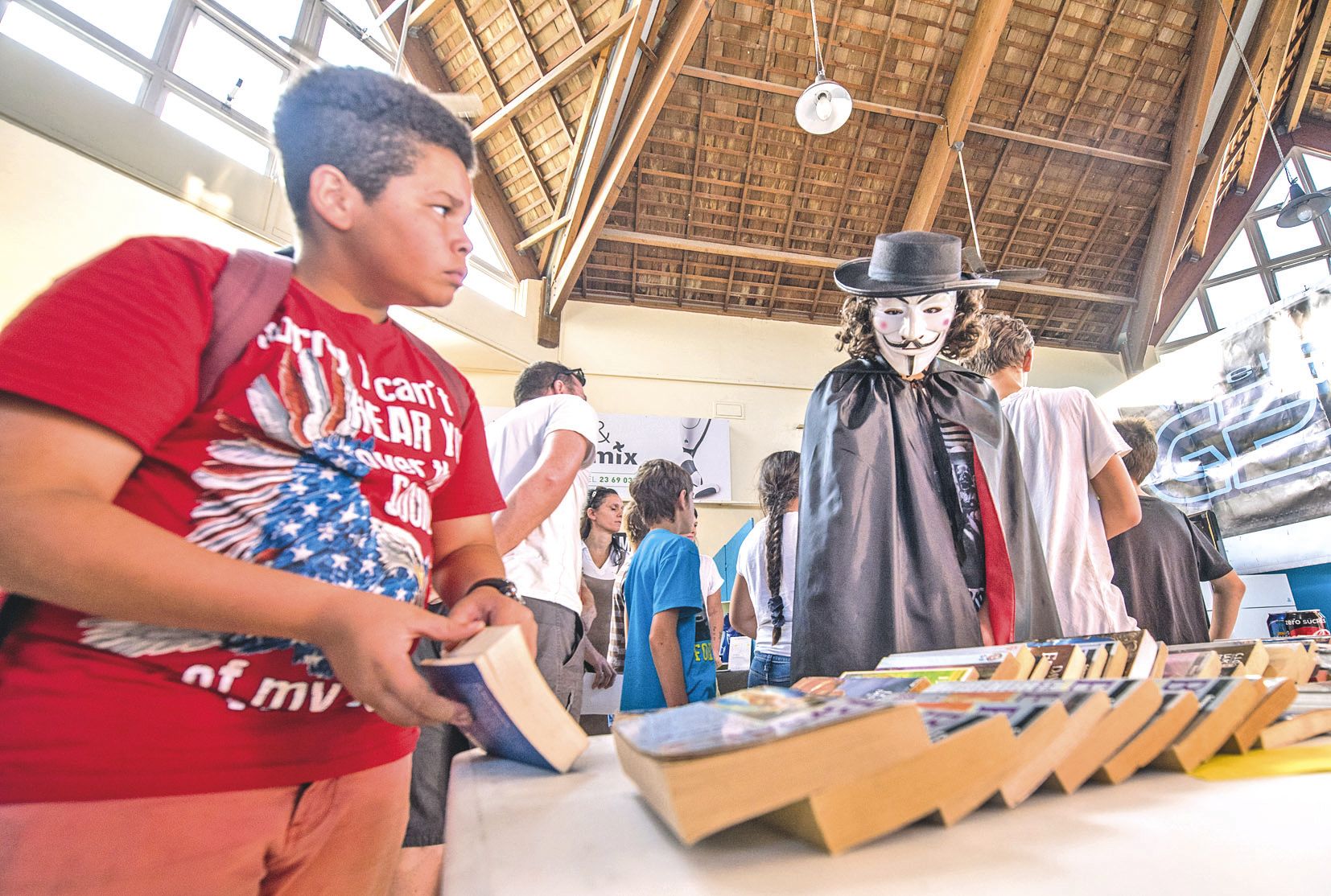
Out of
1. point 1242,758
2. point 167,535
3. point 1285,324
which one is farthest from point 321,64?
point 1285,324

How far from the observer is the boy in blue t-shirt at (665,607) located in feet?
7.63

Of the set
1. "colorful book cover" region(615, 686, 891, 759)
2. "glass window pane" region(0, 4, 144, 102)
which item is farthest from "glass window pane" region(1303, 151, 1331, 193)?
"glass window pane" region(0, 4, 144, 102)

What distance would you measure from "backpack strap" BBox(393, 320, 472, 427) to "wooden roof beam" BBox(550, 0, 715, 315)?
517 cm

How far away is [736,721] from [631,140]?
609cm

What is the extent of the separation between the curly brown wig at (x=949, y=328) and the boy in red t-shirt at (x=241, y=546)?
3.74ft

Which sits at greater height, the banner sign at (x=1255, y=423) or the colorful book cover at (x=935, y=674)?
the banner sign at (x=1255, y=423)

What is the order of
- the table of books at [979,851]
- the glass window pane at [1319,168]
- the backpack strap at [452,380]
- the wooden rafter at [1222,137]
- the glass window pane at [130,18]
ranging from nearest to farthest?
the table of books at [979,851]
the backpack strap at [452,380]
the glass window pane at [130,18]
the wooden rafter at [1222,137]
the glass window pane at [1319,168]

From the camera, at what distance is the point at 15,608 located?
0.54 meters

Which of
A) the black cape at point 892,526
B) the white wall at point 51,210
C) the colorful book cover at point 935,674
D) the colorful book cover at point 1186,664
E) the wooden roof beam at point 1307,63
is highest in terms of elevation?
the wooden roof beam at point 1307,63

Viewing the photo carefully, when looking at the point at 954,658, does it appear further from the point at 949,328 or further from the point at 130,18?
the point at 130,18

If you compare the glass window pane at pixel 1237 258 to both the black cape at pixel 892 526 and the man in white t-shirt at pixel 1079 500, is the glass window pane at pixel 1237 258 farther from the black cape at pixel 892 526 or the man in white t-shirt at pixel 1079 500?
the black cape at pixel 892 526

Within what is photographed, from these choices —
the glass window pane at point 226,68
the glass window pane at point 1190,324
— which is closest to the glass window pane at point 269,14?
the glass window pane at point 226,68

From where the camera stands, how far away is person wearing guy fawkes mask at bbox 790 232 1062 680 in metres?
1.30

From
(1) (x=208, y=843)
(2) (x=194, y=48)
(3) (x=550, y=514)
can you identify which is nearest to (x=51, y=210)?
(2) (x=194, y=48)
